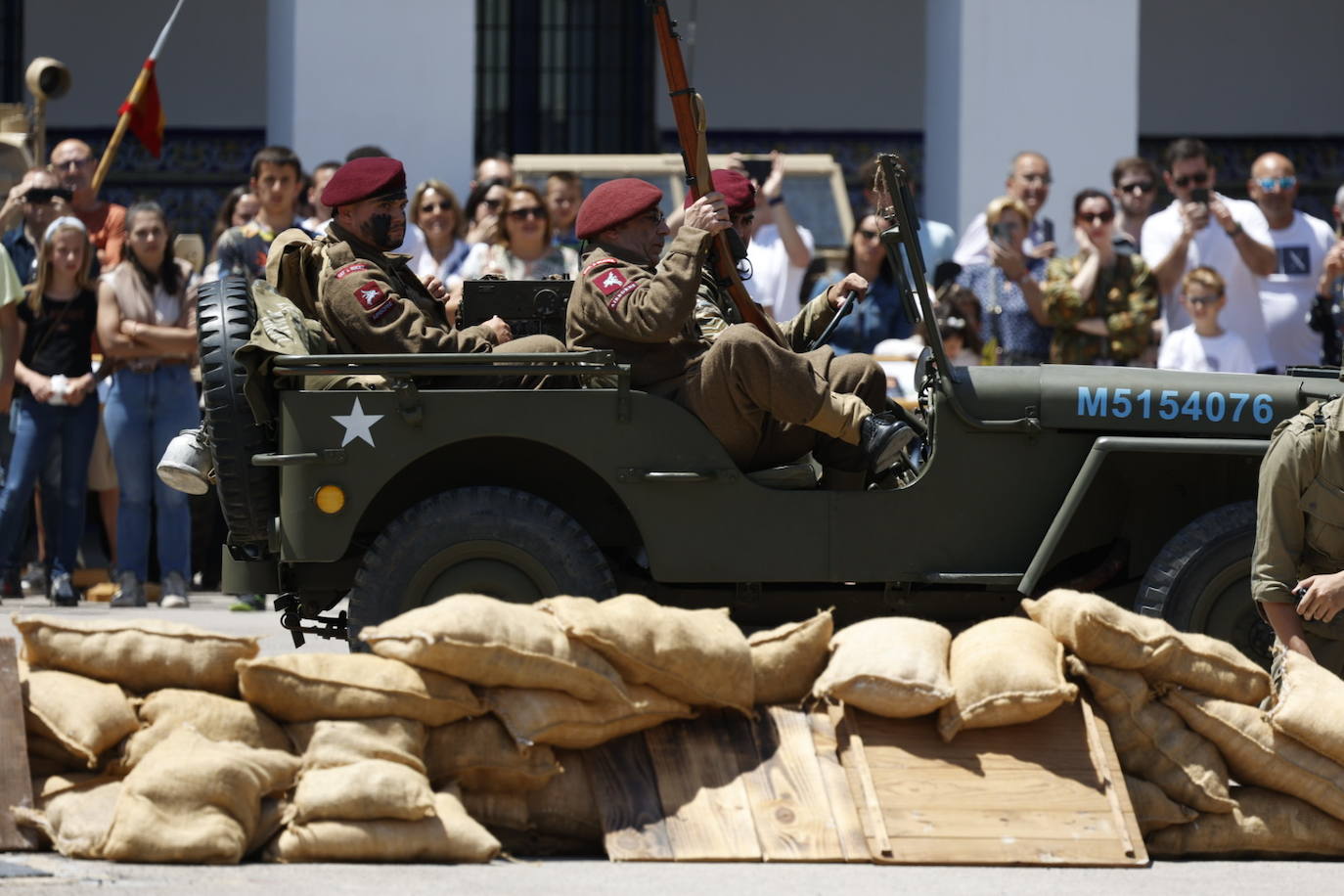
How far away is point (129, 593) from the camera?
11555 mm

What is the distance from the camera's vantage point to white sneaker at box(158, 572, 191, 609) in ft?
37.8

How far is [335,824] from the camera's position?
589 centimetres

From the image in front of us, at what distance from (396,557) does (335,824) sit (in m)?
1.78

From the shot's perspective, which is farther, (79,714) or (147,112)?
(147,112)

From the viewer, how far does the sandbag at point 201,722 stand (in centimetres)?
610

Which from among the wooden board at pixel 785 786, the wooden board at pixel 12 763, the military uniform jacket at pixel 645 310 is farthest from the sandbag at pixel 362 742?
the military uniform jacket at pixel 645 310

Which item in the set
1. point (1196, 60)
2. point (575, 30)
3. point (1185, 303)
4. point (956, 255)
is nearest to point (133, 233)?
point (956, 255)

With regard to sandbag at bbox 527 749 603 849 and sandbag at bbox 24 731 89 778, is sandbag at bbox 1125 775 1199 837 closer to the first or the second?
sandbag at bbox 527 749 603 849

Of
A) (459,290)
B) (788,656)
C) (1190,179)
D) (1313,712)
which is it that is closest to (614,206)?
(788,656)

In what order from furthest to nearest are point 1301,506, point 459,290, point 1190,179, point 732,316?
point 1190,179 < point 459,290 < point 732,316 < point 1301,506

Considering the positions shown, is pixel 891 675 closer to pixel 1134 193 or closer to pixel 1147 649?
pixel 1147 649

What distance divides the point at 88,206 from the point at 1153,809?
27.5ft

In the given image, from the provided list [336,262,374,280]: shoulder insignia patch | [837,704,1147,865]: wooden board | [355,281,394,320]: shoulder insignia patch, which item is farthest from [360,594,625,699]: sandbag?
[336,262,374,280]: shoulder insignia patch

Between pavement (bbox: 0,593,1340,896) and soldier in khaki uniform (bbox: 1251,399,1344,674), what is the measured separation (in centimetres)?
87
